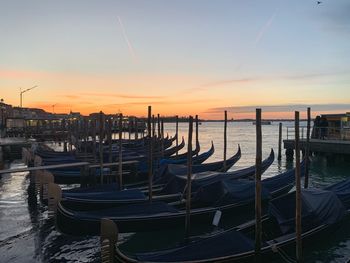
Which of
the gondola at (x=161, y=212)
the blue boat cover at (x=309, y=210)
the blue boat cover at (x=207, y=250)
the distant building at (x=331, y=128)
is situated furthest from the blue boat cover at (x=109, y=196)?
the distant building at (x=331, y=128)

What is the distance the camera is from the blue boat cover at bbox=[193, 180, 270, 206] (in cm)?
1131

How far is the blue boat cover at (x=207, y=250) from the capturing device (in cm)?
709

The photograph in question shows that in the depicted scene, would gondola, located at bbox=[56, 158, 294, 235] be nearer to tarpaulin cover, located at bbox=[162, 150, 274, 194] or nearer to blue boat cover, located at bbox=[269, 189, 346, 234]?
tarpaulin cover, located at bbox=[162, 150, 274, 194]

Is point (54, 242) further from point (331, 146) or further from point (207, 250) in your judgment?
point (331, 146)

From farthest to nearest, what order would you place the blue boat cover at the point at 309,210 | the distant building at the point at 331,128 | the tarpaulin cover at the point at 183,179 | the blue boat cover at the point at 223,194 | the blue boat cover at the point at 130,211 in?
1. the distant building at the point at 331,128
2. the tarpaulin cover at the point at 183,179
3. the blue boat cover at the point at 223,194
4. the blue boat cover at the point at 130,211
5. the blue boat cover at the point at 309,210

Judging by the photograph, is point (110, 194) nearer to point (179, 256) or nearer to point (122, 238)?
point (122, 238)

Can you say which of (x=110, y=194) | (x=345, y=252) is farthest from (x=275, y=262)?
(x=110, y=194)

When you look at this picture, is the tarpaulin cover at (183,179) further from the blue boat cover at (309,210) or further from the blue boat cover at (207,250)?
the blue boat cover at (207,250)

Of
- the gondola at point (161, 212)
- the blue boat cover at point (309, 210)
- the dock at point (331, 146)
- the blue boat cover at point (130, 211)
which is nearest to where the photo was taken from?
the blue boat cover at point (309, 210)

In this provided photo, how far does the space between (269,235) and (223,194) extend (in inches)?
78.0

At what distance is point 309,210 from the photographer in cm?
944

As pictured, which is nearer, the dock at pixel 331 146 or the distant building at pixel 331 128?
the dock at pixel 331 146

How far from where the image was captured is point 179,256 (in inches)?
280

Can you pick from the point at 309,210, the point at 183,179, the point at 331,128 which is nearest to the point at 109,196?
the point at 183,179
